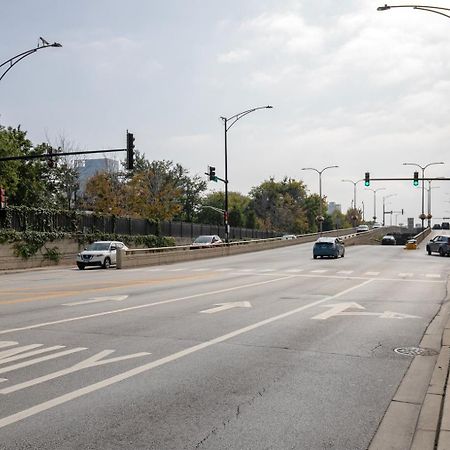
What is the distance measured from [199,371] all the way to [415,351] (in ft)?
12.4

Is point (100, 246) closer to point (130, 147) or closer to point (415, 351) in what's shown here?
point (130, 147)

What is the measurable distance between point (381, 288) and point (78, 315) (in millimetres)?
11788

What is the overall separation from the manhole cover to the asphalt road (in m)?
0.21

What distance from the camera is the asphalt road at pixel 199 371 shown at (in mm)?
5246

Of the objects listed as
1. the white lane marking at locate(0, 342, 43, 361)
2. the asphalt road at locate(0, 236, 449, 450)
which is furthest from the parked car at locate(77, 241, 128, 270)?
the white lane marking at locate(0, 342, 43, 361)

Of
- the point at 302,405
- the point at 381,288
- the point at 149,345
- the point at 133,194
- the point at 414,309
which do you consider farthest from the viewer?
the point at 133,194

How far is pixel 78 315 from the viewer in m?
12.7

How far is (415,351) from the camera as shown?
30.3ft

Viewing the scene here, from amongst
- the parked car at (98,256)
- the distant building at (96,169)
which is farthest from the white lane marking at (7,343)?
the distant building at (96,169)

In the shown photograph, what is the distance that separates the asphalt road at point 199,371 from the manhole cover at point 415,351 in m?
0.21

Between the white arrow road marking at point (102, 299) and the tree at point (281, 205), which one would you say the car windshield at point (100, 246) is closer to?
the white arrow road marking at point (102, 299)

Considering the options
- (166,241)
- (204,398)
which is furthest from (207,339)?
(166,241)

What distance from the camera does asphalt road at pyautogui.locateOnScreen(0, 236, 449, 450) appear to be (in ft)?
17.2

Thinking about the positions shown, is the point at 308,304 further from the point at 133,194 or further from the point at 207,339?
the point at 133,194
